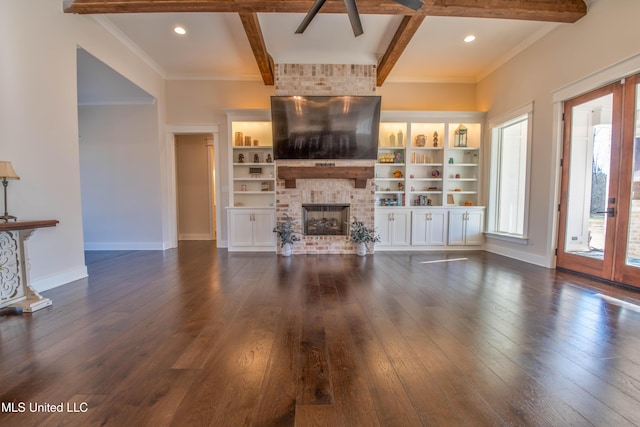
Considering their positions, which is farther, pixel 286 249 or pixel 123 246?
pixel 123 246

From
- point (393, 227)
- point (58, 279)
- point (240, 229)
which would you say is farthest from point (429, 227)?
point (58, 279)

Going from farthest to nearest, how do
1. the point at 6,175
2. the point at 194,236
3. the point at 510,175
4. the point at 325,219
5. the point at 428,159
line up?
the point at 194,236 < the point at 428,159 < the point at 325,219 < the point at 510,175 < the point at 6,175

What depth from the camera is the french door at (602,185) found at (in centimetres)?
302

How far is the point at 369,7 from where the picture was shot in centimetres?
332

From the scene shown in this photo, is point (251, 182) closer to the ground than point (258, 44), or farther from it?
closer to the ground

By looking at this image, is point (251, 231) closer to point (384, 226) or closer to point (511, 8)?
point (384, 226)

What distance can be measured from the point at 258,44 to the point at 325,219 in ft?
10.6

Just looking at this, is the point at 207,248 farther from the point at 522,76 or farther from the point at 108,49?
the point at 522,76

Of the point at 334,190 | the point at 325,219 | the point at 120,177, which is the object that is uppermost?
the point at 120,177

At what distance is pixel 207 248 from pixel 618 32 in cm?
710

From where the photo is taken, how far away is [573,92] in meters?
3.58

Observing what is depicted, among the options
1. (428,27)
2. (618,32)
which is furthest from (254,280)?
(618,32)

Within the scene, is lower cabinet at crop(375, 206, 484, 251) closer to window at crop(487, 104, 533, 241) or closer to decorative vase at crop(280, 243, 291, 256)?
window at crop(487, 104, 533, 241)

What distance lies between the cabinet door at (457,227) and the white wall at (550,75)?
69cm
